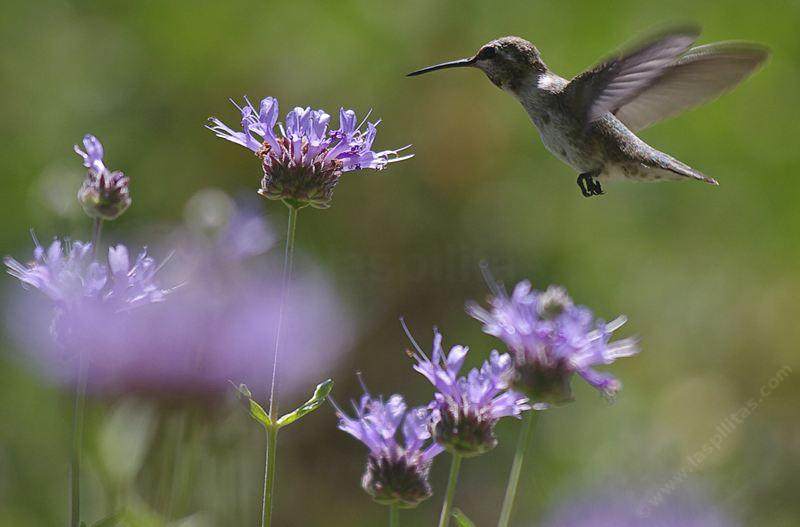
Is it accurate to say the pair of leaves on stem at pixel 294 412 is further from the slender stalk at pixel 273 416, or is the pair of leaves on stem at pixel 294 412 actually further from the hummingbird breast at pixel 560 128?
the hummingbird breast at pixel 560 128

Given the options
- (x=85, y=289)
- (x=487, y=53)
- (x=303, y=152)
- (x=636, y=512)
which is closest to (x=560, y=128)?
(x=487, y=53)

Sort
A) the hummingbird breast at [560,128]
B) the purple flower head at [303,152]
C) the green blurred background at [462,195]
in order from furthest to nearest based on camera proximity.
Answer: the green blurred background at [462,195], the hummingbird breast at [560,128], the purple flower head at [303,152]

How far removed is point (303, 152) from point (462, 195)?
8.87ft

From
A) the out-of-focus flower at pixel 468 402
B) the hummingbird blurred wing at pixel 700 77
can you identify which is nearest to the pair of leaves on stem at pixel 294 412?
the out-of-focus flower at pixel 468 402

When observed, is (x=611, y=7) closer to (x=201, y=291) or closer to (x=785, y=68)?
(x=785, y=68)

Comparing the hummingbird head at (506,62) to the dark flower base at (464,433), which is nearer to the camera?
the dark flower base at (464,433)

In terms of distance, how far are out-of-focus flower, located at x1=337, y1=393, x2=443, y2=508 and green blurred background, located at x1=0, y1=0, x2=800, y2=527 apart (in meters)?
1.89

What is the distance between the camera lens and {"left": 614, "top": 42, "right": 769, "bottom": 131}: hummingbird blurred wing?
197 cm

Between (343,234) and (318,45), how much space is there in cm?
85

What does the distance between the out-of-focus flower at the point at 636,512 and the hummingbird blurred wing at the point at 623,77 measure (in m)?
0.80

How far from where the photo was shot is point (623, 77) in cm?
200

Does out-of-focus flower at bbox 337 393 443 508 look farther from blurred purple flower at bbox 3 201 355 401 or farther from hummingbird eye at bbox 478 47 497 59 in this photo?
hummingbird eye at bbox 478 47 497 59

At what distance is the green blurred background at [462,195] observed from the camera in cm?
386

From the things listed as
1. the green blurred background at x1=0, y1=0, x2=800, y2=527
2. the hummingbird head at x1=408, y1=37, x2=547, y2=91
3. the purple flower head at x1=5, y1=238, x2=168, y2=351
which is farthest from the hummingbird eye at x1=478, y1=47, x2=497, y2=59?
the green blurred background at x1=0, y1=0, x2=800, y2=527
